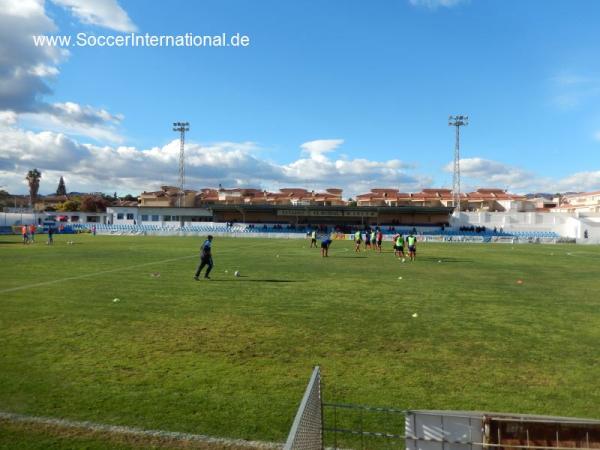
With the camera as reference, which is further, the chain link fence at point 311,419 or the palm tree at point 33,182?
the palm tree at point 33,182

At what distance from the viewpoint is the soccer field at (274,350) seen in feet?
18.4

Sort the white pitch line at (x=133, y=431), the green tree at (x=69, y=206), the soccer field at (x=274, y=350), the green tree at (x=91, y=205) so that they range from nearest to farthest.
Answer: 1. the white pitch line at (x=133, y=431)
2. the soccer field at (x=274, y=350)
3. the green tree at (x=69, y=206)
4. the green tree at (x=91, y=205)

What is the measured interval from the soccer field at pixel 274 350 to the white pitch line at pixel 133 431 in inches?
4.9

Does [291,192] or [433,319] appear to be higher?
[291,192]

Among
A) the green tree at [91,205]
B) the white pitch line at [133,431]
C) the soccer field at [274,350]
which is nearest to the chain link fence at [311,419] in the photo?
the white pitch line at [133,431]

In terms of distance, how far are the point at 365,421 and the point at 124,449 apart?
2725mm

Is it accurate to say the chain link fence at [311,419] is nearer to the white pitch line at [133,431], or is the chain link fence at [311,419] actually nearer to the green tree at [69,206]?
the white pitch line at [133,431]

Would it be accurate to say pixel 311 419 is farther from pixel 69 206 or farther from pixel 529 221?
pixel 69 206

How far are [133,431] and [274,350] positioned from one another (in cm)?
334

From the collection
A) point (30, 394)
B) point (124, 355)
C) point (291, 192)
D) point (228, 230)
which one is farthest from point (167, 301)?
point (291, 192)

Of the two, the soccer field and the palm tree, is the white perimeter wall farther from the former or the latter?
the palm tree

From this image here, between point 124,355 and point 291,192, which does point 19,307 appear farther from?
point 291,192

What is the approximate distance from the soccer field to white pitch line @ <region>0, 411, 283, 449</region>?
13 cm

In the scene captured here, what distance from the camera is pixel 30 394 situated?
5.82 m
